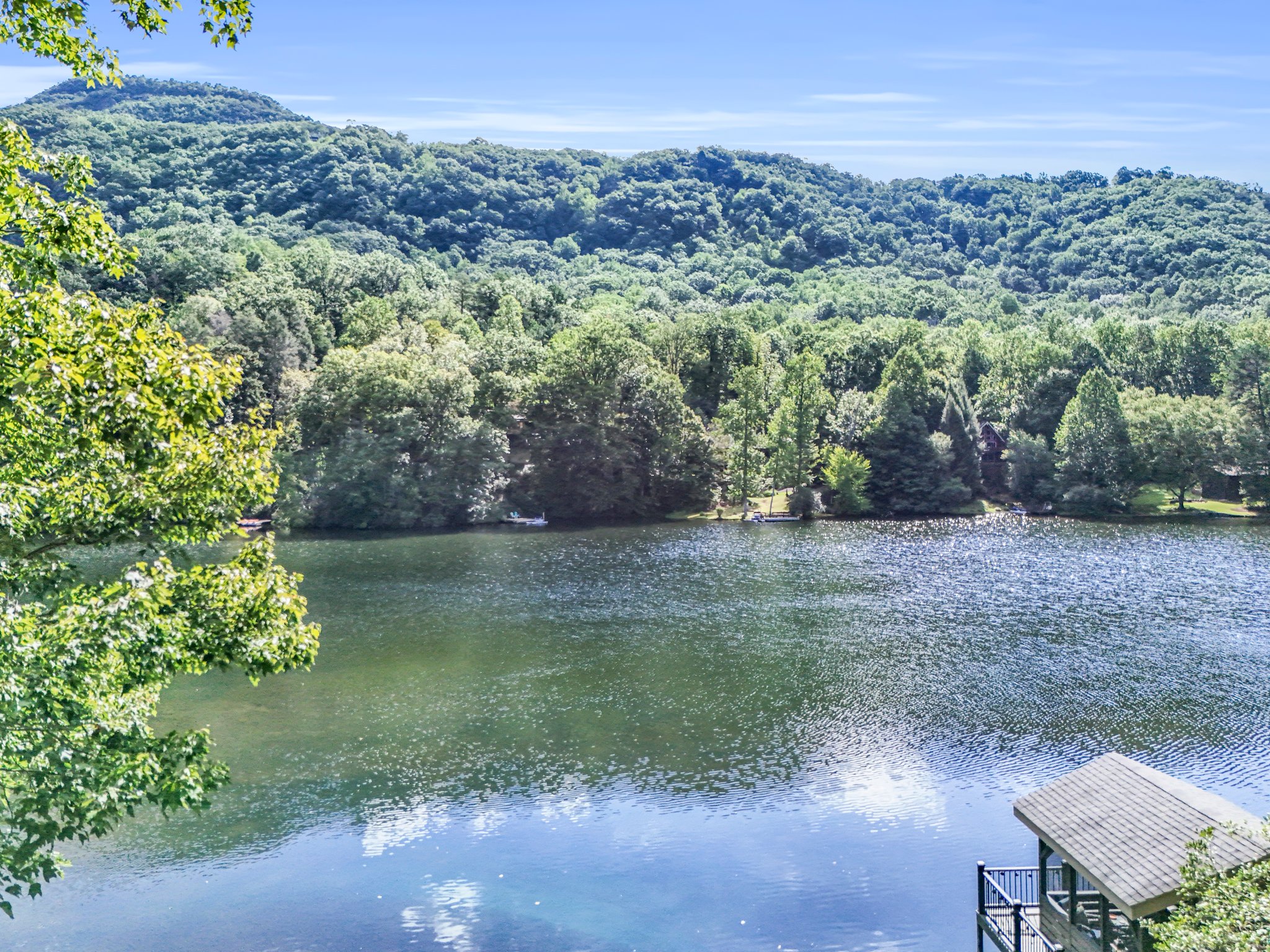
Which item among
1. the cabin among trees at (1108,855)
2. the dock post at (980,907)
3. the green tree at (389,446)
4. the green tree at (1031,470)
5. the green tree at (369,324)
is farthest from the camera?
the green tree at (369,324)

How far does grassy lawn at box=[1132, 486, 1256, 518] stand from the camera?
67750 mm

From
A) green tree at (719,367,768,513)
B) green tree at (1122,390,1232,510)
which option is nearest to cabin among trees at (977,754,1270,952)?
green tree at (719,367,768,513)

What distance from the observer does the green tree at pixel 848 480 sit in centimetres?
6869

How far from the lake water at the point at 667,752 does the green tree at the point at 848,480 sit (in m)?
19.1

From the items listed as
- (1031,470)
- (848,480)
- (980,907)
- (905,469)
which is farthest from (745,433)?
(980,907)

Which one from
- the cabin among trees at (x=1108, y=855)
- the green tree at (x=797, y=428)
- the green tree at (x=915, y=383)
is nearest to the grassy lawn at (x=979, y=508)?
the green tree at (x=915, y=383)

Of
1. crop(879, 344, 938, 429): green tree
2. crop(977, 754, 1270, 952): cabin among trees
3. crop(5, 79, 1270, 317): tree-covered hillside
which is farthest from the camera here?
crop(5, 79, 1270, 317): tree-covered hillside

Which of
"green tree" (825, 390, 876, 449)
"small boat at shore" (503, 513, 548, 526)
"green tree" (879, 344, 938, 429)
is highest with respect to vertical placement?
"green tree" (879, 344, 938, 429)

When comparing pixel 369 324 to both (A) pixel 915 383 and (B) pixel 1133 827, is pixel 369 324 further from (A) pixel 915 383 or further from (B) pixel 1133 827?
(B) pixel 1133 827

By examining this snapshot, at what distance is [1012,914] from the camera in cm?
1720

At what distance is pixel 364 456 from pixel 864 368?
118 feet

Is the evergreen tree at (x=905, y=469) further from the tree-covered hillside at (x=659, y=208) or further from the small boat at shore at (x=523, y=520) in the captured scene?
the tree-covered hillside at (x=659, y=208)

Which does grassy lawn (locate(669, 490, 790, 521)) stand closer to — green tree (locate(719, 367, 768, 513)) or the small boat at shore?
green tree (locate(719, 367, 768, 513))

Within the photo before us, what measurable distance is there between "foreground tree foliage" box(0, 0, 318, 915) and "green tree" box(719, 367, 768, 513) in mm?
58957
